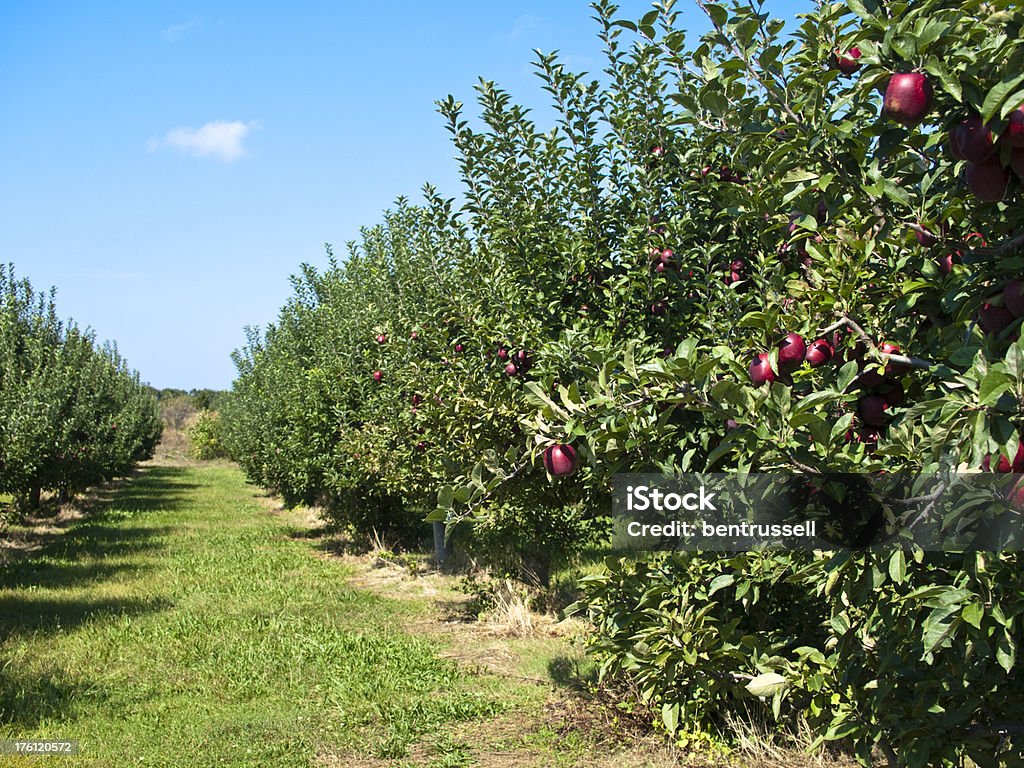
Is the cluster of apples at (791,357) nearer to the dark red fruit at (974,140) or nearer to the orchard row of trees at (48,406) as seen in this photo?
the dark red fruit at (974,140)

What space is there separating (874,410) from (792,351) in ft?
1.31

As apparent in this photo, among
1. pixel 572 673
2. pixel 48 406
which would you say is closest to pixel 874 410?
pixel 572 673

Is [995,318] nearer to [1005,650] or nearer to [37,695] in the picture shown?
[1005,650]

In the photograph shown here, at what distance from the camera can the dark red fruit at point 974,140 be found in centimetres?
170

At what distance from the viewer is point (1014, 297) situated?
78.9 inches

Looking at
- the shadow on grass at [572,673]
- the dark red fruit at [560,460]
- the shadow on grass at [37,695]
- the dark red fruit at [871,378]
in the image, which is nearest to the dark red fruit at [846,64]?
the dark red fruit at [871,378]

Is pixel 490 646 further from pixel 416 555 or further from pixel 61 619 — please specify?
pixel 416 555

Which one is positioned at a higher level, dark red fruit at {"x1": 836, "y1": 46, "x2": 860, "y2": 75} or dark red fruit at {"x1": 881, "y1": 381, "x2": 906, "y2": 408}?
dark red fruit at {"x1": 836, "y1": 46, "x2": 860, "y2": 75}

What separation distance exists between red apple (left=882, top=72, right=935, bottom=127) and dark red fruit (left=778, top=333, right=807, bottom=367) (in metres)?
1.11

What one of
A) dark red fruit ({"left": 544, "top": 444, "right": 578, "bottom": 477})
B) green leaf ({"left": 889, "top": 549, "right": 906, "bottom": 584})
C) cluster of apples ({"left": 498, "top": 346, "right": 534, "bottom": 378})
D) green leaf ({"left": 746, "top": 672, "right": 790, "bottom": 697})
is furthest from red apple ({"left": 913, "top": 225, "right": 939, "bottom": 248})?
cluster of apples ({"left": 498, "top": 346, "right": 534, "bottom": 378})

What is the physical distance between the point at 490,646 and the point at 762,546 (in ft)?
18.9

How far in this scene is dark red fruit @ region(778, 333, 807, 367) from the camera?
2.79 m

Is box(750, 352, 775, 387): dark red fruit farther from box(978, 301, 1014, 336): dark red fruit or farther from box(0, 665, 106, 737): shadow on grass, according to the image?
box(0, 665, 106, 737): shadow on grass

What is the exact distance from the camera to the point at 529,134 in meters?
5.28
